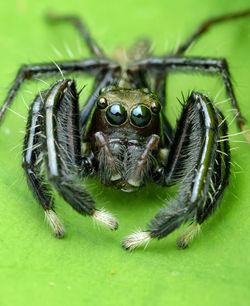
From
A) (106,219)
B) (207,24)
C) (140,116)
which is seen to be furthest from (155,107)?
(207,24)

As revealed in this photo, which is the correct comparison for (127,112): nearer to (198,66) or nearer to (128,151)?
(128,151)

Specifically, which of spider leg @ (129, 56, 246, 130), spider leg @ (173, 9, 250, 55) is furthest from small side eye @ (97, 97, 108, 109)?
spider leg @ (173, 9, 250, 55)

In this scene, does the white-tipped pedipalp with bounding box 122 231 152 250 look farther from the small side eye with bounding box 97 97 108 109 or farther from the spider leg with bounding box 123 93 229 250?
the small side eye with bounding box 97 97 108 109

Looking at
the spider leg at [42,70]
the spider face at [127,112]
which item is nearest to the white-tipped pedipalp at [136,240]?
the spider face at [127,112]

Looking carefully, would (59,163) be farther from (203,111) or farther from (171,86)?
(171,86)

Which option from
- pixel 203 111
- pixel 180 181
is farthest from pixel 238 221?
pixel 203 111

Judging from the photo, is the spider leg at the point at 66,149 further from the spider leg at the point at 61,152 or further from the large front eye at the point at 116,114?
the large front eye at the point at 116,114
